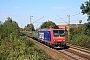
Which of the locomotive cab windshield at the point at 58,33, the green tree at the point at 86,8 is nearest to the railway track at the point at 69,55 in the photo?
the locomotive cab windshield at the point at 58,33

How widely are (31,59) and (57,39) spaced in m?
15.0

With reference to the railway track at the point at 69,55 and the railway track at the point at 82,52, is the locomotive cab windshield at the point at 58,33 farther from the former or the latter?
the railway track at the point at 69,55

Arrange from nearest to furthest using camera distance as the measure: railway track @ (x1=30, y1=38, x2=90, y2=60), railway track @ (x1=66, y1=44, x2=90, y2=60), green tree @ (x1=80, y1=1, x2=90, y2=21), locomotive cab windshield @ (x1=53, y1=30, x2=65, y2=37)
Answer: railway track @ (x1=30, y1=38, x2=90, y2=60) < railway track @ (x1=66, y1=44, x2=90, y2=60) < locomotive cab windshield @ (x1=53, y1=30, x2=65, y2=37) < green tree @ (x1=80, y1=1, x2=90, y2=21)

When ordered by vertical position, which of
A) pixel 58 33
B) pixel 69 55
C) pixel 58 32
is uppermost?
pixel 58 32

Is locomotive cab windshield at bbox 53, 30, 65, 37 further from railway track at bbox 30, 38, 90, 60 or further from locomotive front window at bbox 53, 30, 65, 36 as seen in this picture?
railway track at bbox 30, 38, 90, 60

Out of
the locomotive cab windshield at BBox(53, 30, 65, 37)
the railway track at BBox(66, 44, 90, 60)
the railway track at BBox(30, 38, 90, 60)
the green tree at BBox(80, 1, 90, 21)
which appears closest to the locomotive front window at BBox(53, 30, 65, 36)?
the locomotive cab windshield at BBox(53, 30, 65, 37)

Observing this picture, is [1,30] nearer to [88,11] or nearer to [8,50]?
[8,50]

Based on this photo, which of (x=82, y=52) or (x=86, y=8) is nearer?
Result: (x=82, y=52)

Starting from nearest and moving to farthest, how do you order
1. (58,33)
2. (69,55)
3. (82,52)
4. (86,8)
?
1. (69,55)
2. (82,52)
3. (58,33)
4. (86,8)

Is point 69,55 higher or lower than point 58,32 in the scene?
lower

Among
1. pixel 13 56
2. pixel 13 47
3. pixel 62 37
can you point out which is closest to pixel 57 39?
pixel 62 37

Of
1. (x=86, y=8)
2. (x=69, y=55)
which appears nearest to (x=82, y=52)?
(x=69, y=55)

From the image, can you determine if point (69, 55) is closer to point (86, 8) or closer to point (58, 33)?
point (58, 33)

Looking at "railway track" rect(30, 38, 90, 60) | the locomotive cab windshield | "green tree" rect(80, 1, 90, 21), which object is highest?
"green tree" rect(80, 1, 90, 21)
